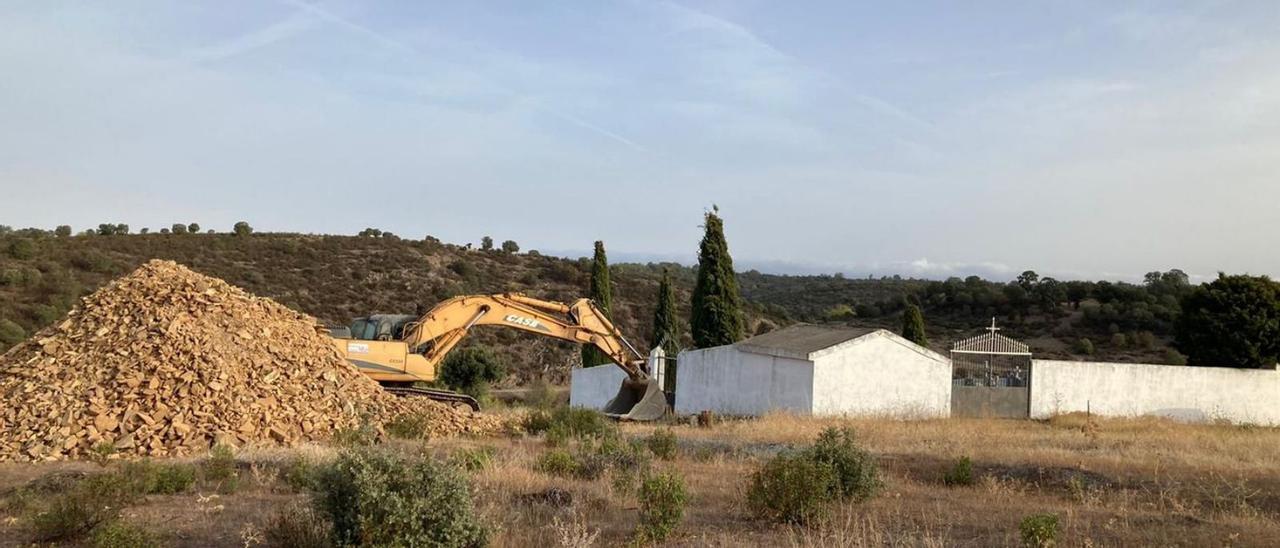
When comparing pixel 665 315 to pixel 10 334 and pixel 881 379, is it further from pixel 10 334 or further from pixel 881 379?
pixel 10 334

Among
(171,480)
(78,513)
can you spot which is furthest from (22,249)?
(78,513)

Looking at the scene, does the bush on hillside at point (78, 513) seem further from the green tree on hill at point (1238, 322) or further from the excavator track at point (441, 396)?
the green tree on hill at point (1238, 322)

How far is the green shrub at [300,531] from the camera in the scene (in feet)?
24.1

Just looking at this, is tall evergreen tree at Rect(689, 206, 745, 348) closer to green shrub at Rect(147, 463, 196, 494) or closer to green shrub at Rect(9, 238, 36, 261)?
green shrub at Rect(147, 463, 196, 494)

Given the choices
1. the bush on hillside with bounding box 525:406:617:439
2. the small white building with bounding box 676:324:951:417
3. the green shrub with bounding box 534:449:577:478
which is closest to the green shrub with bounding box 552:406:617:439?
the bush on hillside with bounding box 525:406:617:439

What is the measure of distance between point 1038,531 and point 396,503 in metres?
4.69

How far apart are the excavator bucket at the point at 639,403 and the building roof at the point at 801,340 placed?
286cm

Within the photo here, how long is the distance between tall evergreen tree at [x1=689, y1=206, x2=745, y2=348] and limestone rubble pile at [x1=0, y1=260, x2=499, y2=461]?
38.5ft

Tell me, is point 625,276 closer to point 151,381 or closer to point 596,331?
point 596,331

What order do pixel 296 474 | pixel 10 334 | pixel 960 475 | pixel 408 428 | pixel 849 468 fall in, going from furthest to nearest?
pixel 10 334 → pixel 408 428 → pixel 960 475 → pixel 296 474 → pixel 849 468

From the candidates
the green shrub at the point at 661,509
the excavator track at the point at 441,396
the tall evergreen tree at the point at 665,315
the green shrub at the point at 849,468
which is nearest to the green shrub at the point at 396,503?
the green shrub at the point at 661,509

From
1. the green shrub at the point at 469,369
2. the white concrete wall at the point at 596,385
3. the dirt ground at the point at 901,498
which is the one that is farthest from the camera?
the green shrub at the point at 469,369

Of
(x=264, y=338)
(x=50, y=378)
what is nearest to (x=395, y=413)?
(x=264, y=338)

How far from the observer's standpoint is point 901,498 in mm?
11336
